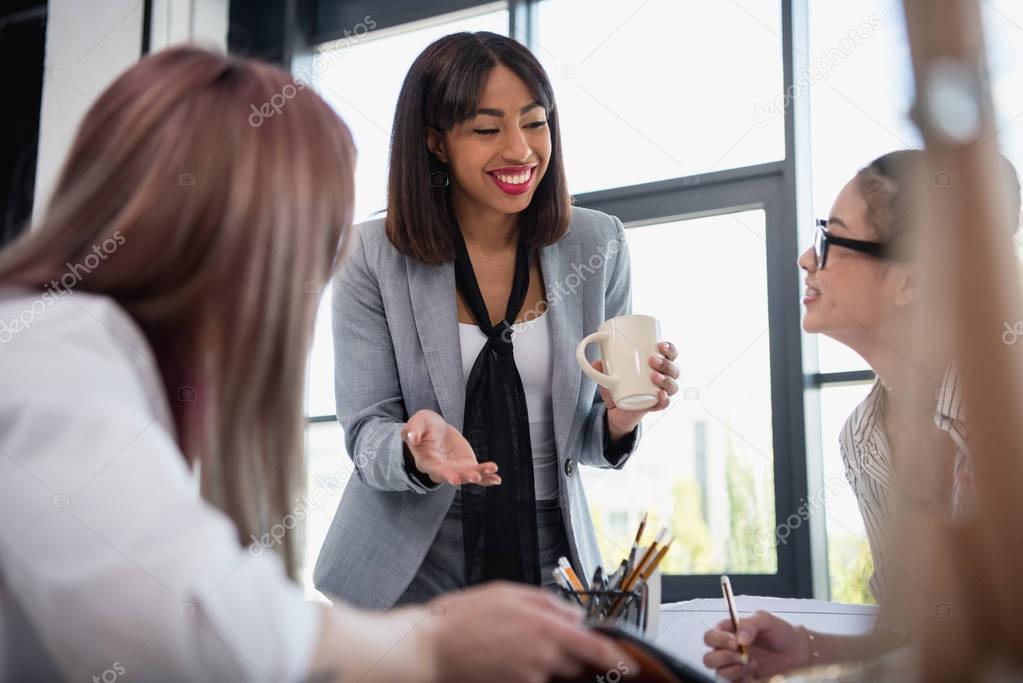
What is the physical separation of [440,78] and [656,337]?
0.67 metres

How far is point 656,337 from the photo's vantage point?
4.72 ft

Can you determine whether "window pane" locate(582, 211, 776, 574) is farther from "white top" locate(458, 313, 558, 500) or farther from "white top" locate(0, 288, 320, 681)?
"white top" locate(0, 288, 320, 681)

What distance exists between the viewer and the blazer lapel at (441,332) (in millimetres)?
1609

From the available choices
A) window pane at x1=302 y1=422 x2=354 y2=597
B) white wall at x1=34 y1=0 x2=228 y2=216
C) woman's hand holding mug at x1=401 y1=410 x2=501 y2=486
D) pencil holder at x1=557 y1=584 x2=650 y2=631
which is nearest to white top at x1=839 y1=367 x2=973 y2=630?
pencil holder at x1=557 y1=584 x2=650 y2=631

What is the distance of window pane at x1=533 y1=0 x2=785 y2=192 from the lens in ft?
10.1

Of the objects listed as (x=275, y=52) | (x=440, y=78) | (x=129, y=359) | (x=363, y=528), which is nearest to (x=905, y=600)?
(x=129, y=359)

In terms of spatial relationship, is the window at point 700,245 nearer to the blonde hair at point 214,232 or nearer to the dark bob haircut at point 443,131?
the dark bob haircut at point 443,131

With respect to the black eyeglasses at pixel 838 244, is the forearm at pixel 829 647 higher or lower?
lower

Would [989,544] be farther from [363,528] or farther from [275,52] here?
[275,52]

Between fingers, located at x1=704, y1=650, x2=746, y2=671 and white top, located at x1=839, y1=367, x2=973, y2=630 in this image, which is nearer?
fingers, located at x1=704, y1=650, x2=746, y2=671

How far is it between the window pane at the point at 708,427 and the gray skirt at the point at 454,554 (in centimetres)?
139

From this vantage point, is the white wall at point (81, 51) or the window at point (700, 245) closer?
the window at point (700, 245)

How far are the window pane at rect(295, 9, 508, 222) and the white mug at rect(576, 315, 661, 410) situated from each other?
88.0 inches

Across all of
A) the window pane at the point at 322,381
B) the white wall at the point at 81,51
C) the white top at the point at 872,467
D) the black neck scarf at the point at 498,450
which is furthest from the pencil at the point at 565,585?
the white wall at the point at 81,51
